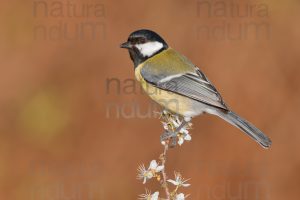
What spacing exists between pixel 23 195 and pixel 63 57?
1881mm

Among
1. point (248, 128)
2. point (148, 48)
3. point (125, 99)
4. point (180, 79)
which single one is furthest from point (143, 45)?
point (125, 99)

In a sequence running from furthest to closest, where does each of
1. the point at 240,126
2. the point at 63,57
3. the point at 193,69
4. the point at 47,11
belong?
the point at 47,11 < the point at 63,57 < the point at 193,69 < the point at 240,126

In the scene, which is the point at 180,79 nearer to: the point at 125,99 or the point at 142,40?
the point at 142,40

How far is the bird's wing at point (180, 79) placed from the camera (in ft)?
15.3

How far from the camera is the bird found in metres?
4.61

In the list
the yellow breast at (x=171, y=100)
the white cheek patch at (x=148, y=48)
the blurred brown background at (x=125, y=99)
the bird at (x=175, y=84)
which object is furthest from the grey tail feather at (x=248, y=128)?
the blurred brown background at (x=125, y=99)

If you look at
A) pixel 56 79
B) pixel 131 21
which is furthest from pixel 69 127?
pixel 131 21

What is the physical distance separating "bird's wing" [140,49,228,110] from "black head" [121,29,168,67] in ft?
0.27

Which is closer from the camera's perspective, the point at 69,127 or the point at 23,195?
the point at 23,195

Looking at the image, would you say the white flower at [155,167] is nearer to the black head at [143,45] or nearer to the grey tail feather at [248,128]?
the grey tail feather at [248,128]

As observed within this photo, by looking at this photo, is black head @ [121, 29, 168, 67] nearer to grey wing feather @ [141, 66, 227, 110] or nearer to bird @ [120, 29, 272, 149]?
bird @ [120, 29, 272, 149]

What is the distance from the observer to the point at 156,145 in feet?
22.3

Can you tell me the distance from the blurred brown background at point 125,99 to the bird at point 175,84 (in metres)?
1.73

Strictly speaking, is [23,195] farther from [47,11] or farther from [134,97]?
[47,11]
